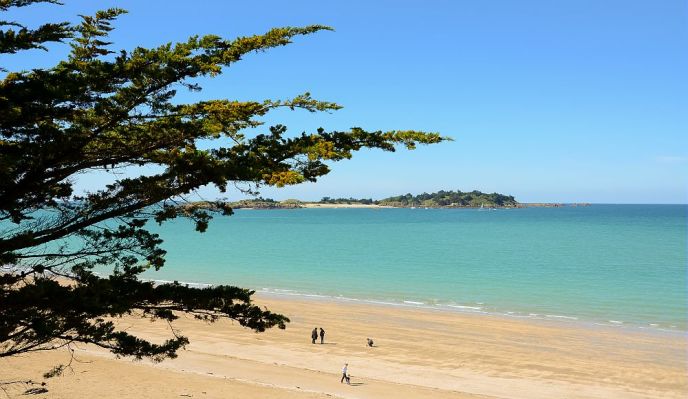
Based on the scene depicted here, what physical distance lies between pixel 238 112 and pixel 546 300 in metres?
32.4

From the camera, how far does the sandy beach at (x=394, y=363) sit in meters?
15.9

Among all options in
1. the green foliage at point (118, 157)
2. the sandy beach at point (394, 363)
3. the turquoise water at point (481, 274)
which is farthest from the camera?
the turquoise water at point (481, 274)

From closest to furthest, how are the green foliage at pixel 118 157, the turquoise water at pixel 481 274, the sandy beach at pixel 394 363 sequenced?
the green foliage at pixel 118 157, the sandy beach at pixel 394 363, the turquoise water at pixel 481 274

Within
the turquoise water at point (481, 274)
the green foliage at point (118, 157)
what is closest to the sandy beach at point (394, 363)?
the turquoise water at point (481, 274)

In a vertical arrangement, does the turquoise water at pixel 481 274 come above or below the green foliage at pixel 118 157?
below

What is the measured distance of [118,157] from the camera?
746 cm

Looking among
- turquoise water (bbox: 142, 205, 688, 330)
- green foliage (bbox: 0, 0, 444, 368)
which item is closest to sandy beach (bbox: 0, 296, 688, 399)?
turquoise water (bbox: 142, 205, 688, 330)

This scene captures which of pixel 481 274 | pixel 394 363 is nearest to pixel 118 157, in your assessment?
pixel 394 363

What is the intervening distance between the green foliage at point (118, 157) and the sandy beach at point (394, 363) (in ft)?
26.9

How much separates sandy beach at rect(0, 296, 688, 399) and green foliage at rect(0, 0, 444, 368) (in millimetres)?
8197

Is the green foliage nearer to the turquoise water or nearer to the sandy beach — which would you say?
the sandy beach

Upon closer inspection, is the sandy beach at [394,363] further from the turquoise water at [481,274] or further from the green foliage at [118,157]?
the green foliage at [118,157]

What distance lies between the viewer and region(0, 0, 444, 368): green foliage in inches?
253

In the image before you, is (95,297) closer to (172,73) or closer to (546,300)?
(172,73)
